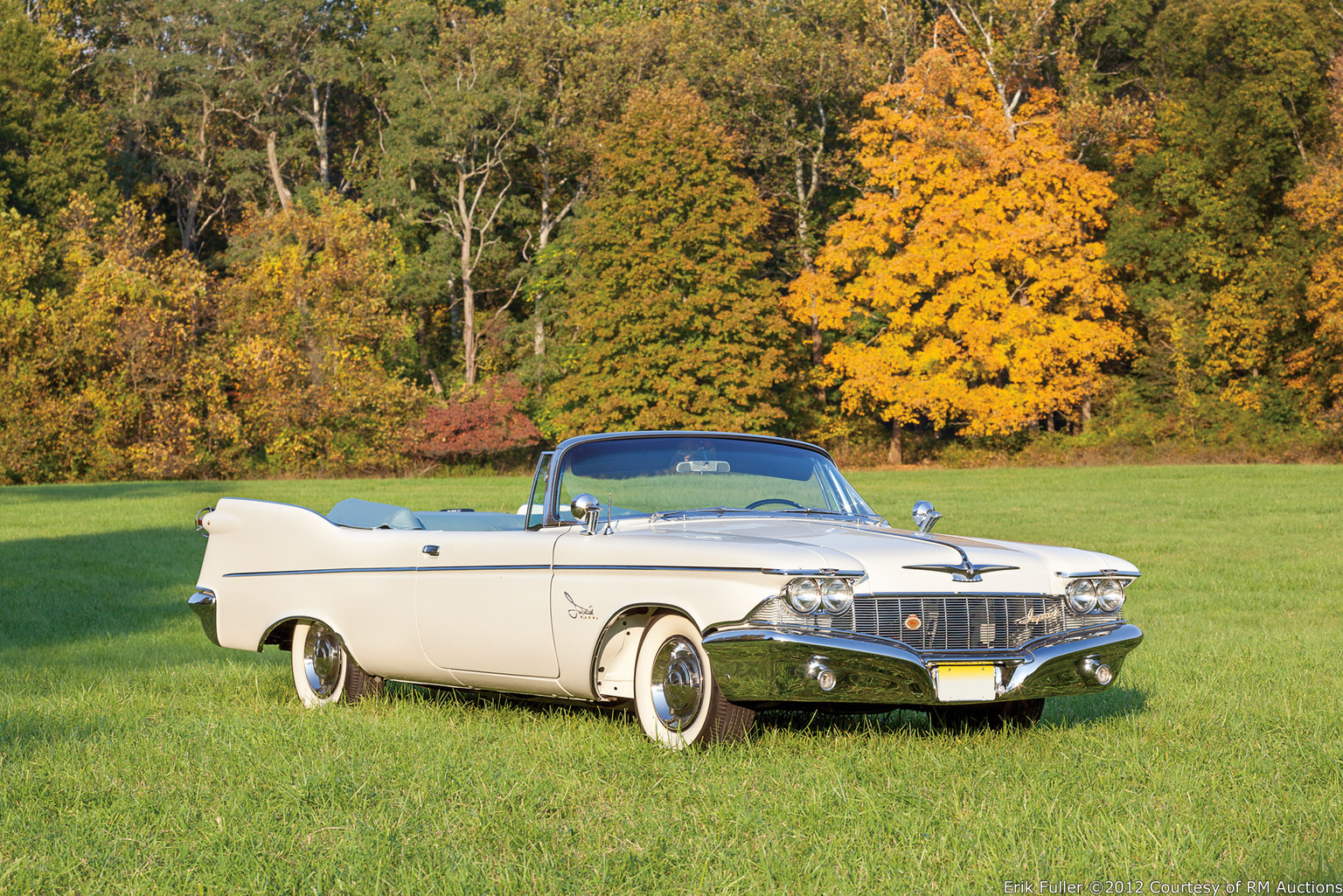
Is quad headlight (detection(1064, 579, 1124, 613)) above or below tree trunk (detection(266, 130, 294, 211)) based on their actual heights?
below

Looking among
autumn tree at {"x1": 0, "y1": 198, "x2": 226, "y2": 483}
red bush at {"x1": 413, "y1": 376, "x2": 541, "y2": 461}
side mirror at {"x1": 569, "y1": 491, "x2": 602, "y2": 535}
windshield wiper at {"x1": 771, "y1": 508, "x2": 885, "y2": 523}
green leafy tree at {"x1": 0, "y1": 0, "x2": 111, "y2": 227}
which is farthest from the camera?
green leafy tree at {"x1": 0, "y1": 0, "x2": 111, "y2": 227}

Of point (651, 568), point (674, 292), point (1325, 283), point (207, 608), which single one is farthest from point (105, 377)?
point (651, 568)

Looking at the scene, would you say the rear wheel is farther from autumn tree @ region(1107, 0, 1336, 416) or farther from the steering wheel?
autumn tree @ region(1107, 0, 1336, 416)

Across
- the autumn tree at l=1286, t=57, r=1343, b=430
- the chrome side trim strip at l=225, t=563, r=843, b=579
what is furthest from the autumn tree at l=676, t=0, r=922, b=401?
the chrome side trim strip at l=225, t=563, r=843, b=579

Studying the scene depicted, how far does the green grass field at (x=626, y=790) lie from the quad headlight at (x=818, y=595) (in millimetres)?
626

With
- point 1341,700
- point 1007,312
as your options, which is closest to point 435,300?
point 1007,312

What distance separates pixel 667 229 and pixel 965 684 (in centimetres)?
4276

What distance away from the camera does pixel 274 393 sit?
1906 inches

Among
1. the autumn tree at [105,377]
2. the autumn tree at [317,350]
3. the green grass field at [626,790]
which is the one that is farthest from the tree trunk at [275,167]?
the green grass field at [626,790]

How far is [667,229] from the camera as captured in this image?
47594mm

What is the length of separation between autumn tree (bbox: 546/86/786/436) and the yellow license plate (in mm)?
40021

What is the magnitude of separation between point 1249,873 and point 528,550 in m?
3.45

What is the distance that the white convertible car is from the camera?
5535 mm

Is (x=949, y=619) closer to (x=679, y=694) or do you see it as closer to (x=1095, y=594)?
(x=1095, y=594)
